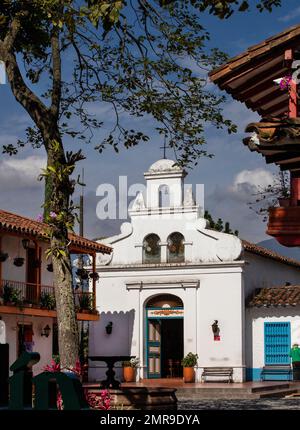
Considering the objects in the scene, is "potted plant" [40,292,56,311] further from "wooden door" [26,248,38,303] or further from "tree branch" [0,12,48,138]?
"tree branch" [0,12,48,138]

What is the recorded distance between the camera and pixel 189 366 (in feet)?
103

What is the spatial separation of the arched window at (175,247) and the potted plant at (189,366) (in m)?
3.56

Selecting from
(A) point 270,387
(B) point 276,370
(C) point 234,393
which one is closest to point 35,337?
(C) point 234,393

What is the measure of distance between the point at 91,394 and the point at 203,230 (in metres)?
19.2

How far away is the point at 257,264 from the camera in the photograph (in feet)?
114

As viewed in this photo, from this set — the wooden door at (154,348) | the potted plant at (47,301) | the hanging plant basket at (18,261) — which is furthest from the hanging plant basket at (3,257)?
the wooden door at (154,348)

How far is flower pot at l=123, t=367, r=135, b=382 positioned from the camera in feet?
105

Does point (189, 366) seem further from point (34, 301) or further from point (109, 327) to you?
point (34, 301)

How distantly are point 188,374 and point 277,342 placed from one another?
Result: 3.38m

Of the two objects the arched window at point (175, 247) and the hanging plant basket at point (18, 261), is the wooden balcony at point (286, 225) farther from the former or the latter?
the arched window at point (175, 247)

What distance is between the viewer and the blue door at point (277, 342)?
31703 mm

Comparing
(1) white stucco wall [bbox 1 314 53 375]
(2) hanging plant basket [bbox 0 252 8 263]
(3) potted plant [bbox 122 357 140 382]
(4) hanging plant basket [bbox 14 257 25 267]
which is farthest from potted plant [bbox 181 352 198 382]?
(2) hanging plant basket [bbox 0 252 8 263]

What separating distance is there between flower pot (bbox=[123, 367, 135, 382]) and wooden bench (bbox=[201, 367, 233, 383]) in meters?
2.51

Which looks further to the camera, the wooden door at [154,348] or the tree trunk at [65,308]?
the wooden door at [154,348]
